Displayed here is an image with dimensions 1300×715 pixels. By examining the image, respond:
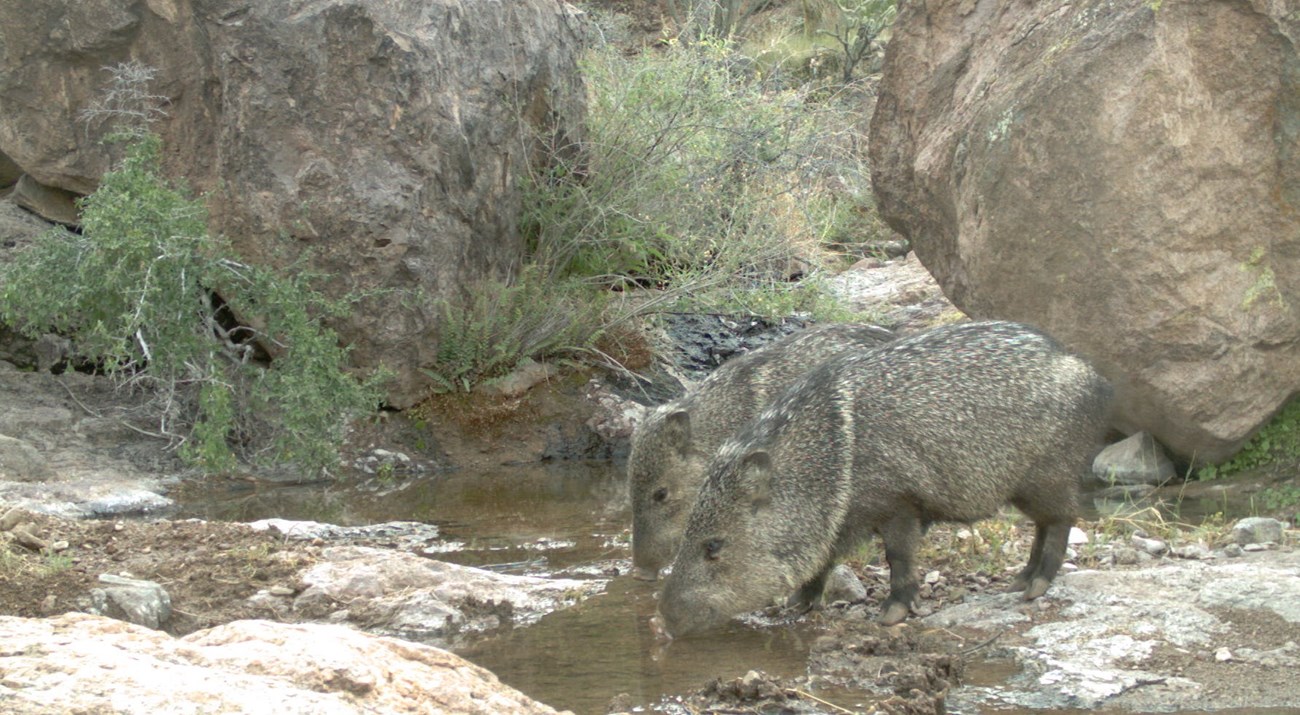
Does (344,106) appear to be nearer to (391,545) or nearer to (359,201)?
(359,201)

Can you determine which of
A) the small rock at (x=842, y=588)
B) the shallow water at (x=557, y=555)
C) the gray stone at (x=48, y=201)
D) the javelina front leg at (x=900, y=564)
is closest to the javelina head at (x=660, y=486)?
the shallow water at (x=557, y=555)

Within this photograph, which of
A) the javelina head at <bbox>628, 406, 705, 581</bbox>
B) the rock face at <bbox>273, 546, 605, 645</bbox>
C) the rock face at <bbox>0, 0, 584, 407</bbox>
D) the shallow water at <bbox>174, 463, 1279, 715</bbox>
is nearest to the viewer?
the shallow water at <bbox>174, 463, 1279, 715</bbox>

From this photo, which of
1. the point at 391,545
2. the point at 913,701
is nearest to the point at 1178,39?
the point at 913,701

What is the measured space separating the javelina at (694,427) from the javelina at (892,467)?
551 millimetres

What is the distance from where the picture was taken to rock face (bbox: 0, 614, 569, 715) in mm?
2695

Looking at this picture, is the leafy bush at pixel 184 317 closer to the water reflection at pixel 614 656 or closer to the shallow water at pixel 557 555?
the shallow water at pixel 557 555

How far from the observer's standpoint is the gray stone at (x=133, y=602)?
15.8 ft

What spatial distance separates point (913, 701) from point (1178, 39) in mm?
3882

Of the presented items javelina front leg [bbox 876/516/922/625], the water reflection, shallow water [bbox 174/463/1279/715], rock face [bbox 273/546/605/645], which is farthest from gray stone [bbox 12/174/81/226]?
javelina front leg [bbox 876/516/922/625]

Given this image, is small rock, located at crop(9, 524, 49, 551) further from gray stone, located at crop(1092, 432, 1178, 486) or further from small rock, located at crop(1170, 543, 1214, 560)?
gray stone, located at crop(1092, 432, 1178, 486)

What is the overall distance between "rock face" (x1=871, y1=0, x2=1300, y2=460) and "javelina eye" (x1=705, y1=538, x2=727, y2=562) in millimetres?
2701

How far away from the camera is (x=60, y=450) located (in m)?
7.93

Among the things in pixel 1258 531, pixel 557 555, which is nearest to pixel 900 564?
pixel 1258 531

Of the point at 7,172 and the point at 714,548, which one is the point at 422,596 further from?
the point at 7,172
